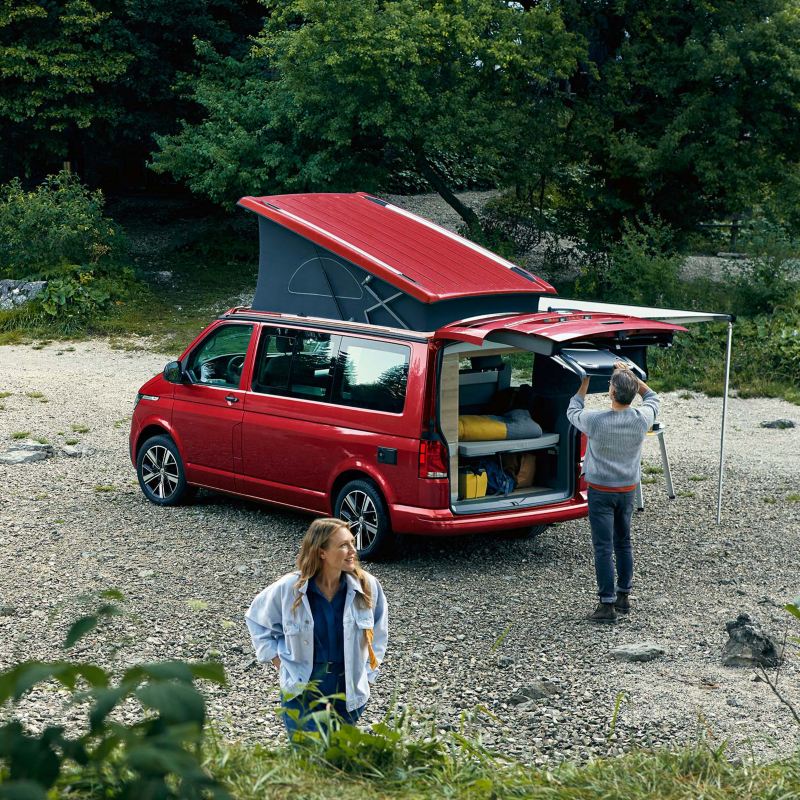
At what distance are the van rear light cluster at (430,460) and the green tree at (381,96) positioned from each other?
13.4 metres

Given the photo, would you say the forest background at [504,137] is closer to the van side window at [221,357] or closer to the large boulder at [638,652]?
the van side window at [221,357]

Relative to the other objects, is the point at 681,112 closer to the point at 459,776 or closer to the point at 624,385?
the point at 624,385

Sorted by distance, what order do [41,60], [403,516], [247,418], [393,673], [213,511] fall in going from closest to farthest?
[393,673] → [403,516] → [247,418] → [213,511] → [41,60]

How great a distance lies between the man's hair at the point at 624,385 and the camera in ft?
24.5

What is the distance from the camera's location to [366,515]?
8797mm

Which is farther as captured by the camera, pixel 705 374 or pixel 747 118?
pixel 747 118

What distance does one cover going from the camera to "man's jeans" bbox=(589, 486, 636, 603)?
755 centimetres

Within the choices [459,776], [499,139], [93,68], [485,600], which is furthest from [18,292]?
[459,776]

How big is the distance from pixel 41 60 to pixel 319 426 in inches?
772

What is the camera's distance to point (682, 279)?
23.0 m

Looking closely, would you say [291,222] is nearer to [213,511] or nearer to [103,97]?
[213,511]

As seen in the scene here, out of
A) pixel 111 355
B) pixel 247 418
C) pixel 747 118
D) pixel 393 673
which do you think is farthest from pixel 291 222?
pixel 747 118

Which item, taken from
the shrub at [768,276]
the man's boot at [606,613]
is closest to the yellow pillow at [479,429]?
the man's boot at [606,613]

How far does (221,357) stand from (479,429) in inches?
104
